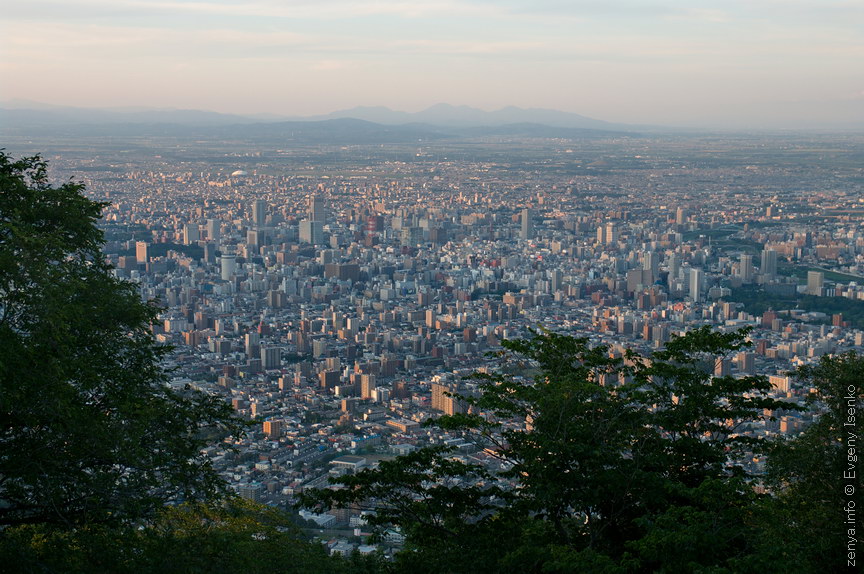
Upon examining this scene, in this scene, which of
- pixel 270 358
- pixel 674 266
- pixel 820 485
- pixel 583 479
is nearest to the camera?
pixel 583 479

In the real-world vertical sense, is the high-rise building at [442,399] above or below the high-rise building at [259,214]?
below

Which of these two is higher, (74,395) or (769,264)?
(74,395)

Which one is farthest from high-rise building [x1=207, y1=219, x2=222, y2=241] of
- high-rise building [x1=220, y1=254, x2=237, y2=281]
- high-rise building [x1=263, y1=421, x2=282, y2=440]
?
high-rise building [x1=263, y1=421, x2=282, y2=440]

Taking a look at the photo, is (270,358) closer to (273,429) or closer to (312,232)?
(273,429)

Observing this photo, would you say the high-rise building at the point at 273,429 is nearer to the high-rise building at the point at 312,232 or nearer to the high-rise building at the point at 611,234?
the high-rise building at the point at 312,232

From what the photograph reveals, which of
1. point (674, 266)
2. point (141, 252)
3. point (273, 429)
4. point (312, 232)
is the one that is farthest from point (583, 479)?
point (312, 232)

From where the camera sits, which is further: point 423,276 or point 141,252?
point 141,252

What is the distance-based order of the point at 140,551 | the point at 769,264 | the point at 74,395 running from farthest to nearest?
the point at 769,264 → the point at 140,551 → the point at 74,395

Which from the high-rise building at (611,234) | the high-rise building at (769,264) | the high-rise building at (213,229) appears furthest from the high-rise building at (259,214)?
the high-rise building at (769,264)
